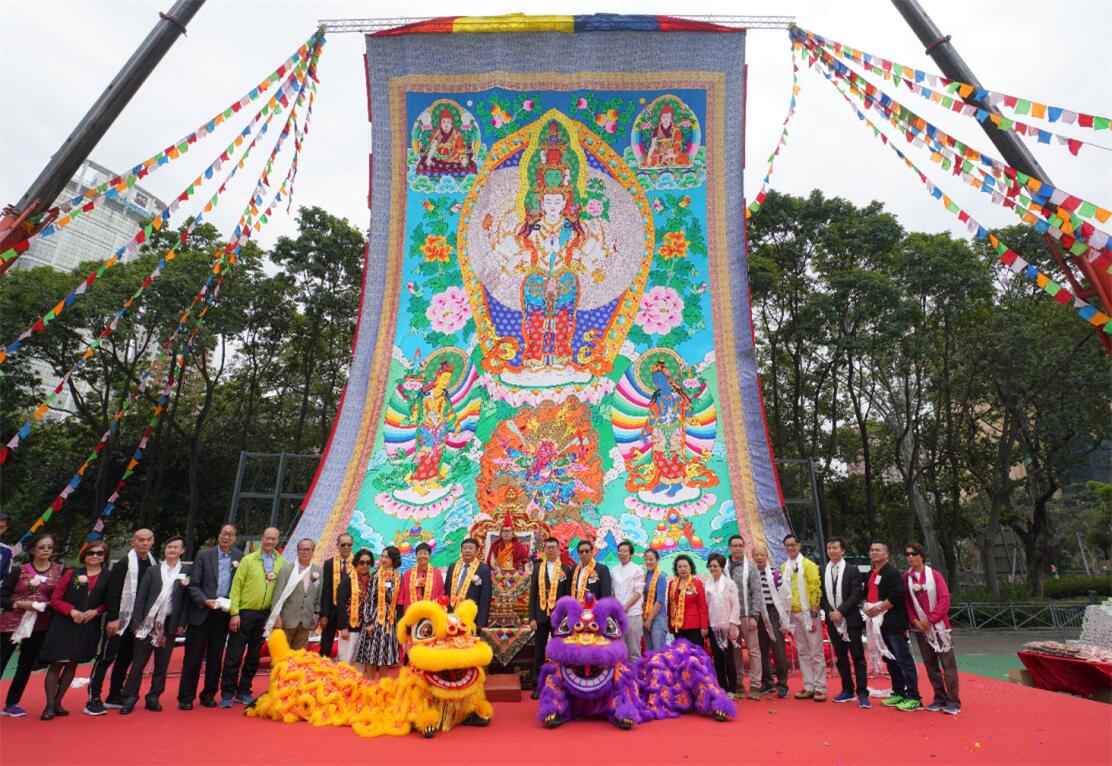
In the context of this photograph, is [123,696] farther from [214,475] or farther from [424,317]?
[214,475]

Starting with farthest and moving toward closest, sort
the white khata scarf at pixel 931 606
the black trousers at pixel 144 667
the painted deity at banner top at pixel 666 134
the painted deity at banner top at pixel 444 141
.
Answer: the painted deity at banner top at pixel 444 141 < the painted deity at banner top at pixel 666 134 < the white khata scarf at pixel 931 606 < the black trousers at pixel 144 667

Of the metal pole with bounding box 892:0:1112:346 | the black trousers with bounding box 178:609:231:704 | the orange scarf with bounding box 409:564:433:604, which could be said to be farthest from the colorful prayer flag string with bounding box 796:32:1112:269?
the black trousers with bounding box 178:609:231:704

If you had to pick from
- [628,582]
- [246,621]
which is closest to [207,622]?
[246,621]

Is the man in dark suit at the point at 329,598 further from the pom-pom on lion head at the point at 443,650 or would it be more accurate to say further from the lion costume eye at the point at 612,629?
the lion costume eye at the point at 612,629

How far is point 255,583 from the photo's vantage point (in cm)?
505

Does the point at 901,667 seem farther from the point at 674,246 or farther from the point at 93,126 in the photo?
the point at 93,126

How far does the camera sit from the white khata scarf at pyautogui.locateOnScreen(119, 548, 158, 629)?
4.76 m

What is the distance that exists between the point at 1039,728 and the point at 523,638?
382 centimetres

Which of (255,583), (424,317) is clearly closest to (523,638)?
(255,583)

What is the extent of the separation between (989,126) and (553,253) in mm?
5340

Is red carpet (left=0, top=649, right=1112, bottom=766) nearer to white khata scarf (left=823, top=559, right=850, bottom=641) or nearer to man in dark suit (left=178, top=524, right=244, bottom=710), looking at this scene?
man in dark suit (left=178, top=524, right=244, bottom=710)

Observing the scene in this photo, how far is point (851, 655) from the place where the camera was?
531 cm

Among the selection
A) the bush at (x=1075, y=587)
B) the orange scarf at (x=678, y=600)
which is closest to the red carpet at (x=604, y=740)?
the orange scarf at (x=678, y=600)

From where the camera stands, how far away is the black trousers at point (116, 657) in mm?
4703
